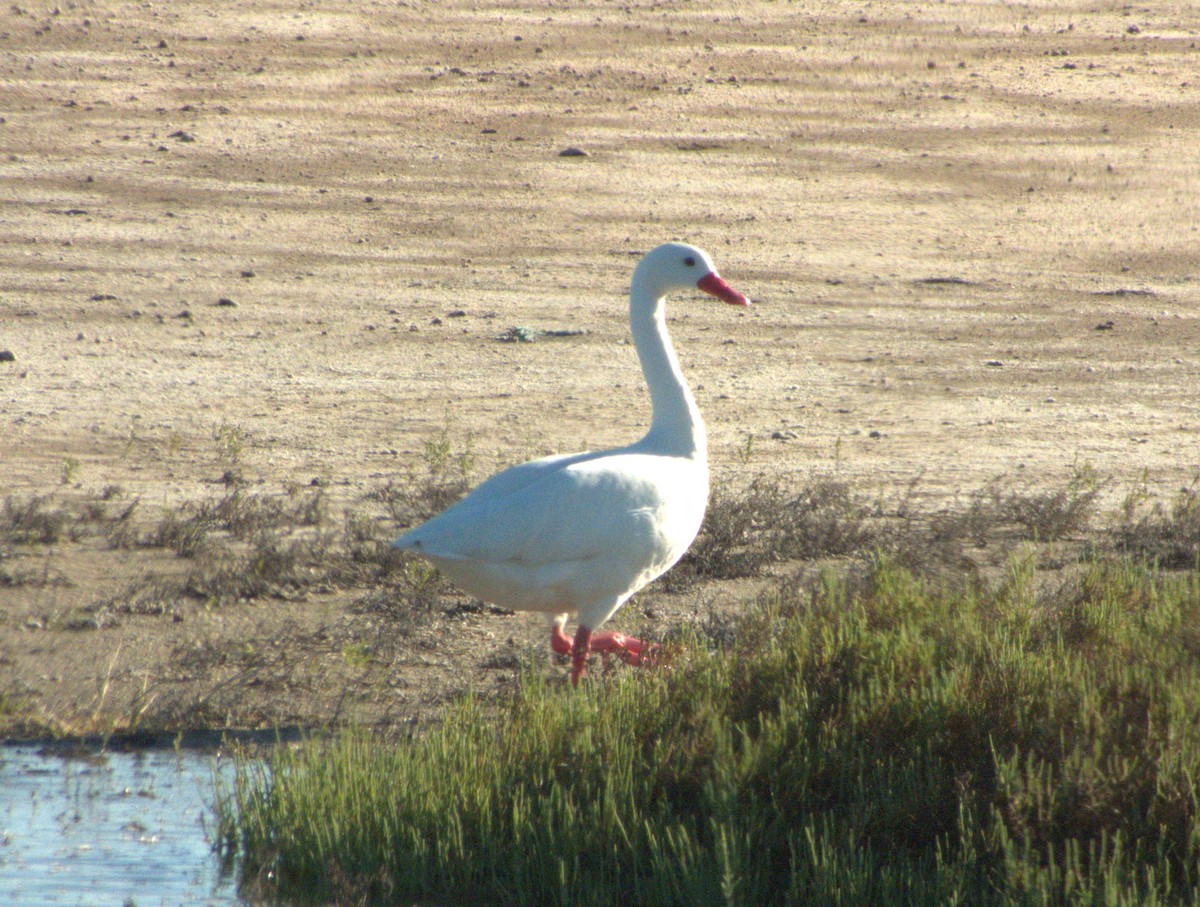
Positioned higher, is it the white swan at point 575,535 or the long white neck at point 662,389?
the long white neck at point 662,389

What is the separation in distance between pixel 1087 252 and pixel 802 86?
611cm

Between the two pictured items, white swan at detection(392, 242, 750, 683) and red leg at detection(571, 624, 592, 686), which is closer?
white swan at detection(392, 242, 750, 683)

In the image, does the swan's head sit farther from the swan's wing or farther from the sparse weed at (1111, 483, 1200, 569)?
the sparse weed at (1111, 483, 1200, 569)

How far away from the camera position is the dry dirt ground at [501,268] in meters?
7.41

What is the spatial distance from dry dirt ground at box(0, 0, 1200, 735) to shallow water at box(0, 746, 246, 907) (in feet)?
0.82

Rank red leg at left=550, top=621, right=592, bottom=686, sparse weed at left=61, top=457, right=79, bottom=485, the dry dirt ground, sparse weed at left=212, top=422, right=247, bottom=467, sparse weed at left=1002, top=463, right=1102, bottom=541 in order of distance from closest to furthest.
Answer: red leg at left=550, top=621, right=592, bottom=686
the dry dirt ground
sparse weed at left=1002, top=463, right=1102, bottom=541
sparse weed at left=61, top=457, right=79, bottom=485
sparse weed at left=212, top=422, right=247, bottom=467

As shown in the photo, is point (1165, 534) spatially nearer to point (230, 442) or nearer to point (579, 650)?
point (579, 650)

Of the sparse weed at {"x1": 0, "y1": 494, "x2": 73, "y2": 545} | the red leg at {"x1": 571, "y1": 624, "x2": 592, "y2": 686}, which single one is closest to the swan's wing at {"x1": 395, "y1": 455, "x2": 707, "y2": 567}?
the red leg at {"x1": 571, "y1": 624, "x2": 592, "y2": 686}

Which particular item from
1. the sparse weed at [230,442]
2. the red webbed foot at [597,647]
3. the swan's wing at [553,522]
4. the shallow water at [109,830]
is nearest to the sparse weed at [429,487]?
the sparse weed at [230,442]

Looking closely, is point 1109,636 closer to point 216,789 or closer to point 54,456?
point 216,789

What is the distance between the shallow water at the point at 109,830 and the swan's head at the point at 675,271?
97.2 inches

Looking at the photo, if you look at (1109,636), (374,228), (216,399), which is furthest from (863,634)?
(374,228)

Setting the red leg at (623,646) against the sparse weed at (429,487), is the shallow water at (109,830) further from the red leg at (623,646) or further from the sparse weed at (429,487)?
the sparse weed at (429,487)

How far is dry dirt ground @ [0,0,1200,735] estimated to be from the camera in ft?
24.3
